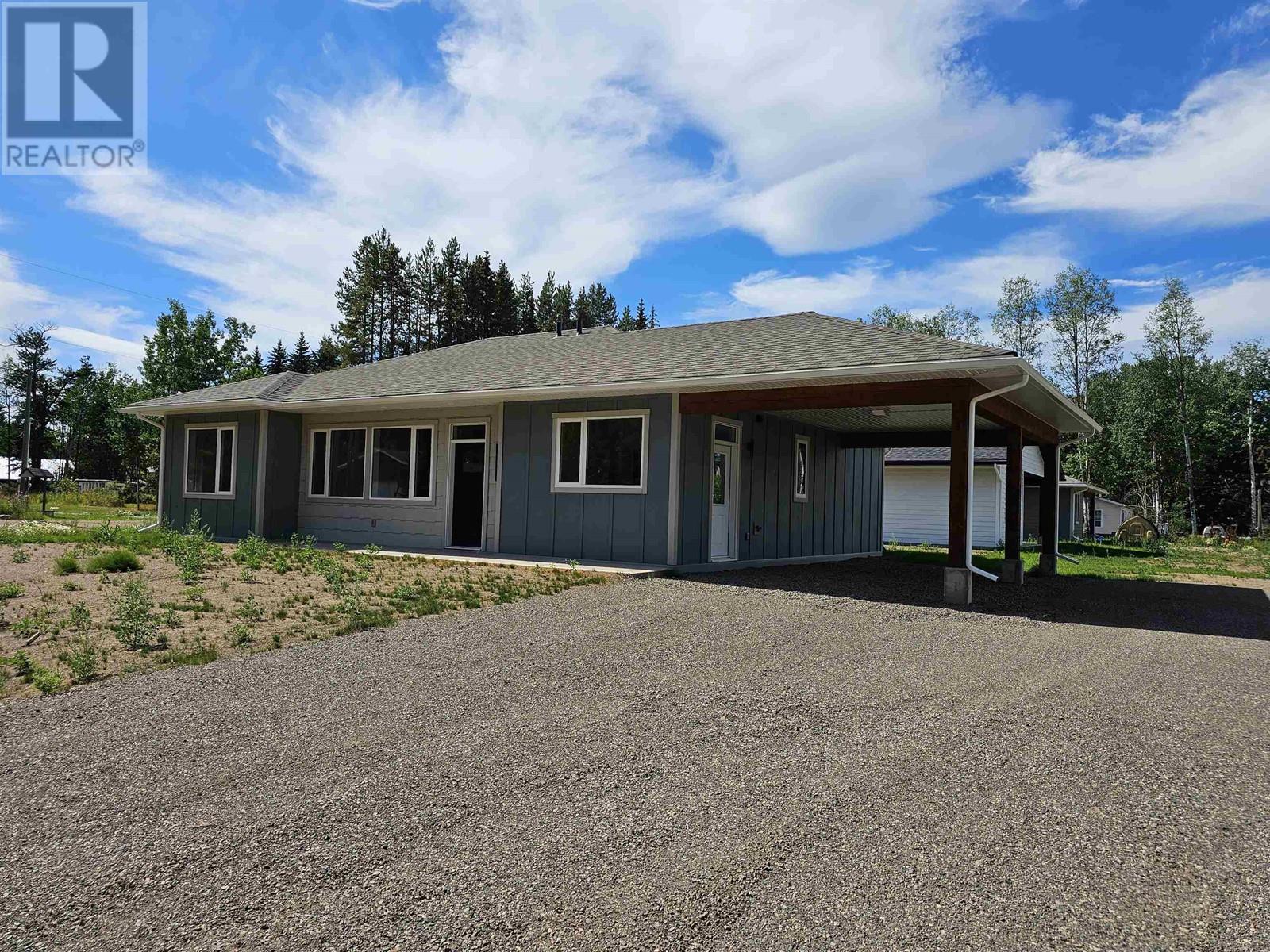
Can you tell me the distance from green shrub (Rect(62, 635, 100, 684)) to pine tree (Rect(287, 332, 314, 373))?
136 ft

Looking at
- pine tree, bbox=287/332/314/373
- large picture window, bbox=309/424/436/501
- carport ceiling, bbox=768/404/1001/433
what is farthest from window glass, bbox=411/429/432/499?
pine tree, bbox=287/332/314/373

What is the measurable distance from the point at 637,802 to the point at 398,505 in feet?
35.3

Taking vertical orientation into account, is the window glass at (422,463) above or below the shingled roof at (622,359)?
below

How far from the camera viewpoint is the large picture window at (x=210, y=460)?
14.2 metres

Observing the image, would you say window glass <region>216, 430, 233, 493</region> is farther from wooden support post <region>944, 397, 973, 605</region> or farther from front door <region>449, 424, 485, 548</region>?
wooden support post <region>944, 397, 973, 605</region>

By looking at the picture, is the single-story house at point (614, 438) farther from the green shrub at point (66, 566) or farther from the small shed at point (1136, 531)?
the small shed at point (1136, 531)

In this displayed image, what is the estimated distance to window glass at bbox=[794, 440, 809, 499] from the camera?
13.4 meters

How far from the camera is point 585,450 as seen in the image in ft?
36.1

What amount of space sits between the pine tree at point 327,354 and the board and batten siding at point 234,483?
25.0m

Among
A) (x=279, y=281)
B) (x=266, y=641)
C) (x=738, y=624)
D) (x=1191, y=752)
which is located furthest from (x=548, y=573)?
(x=279, y=281)

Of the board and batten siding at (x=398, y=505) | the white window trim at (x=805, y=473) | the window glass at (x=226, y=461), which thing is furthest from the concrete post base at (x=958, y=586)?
the window glass at (x=226, y=461)

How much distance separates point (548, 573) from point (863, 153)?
9.14 m

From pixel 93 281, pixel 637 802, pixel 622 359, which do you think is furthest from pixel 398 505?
pixel 93 281

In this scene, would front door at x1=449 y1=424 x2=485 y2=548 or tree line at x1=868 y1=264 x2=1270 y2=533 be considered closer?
front door at x1=449 y1=424 x2=485 y2=548
